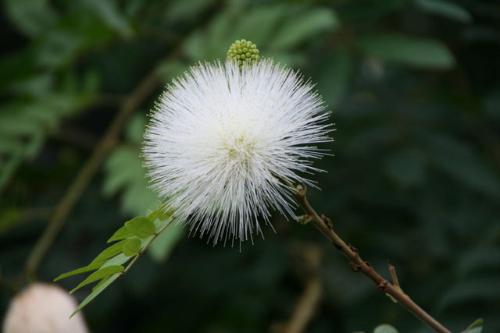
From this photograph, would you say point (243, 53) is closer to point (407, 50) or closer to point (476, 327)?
point (476, 327)

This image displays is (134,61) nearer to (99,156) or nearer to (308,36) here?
(99,156)

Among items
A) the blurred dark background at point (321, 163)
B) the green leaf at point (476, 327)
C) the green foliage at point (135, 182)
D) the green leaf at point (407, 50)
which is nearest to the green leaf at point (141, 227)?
the green leaf at point (476, 327)

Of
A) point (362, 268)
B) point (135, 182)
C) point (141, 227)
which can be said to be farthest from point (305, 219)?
point (135, 182)

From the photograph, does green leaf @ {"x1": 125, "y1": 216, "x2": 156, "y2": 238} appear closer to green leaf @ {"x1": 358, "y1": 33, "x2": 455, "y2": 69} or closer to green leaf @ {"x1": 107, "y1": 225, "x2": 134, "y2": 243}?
green leaf @ {"x1": 107, "y1": 225, "x2": 134, "y2": 243}

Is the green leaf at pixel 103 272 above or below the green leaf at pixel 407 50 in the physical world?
below

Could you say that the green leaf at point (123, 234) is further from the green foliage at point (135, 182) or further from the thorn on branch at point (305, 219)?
the green foliage at point (135, 182)

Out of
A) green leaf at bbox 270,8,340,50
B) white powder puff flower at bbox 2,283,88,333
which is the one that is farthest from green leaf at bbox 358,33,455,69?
white powder puff flower at bbox 2,283,88,333
